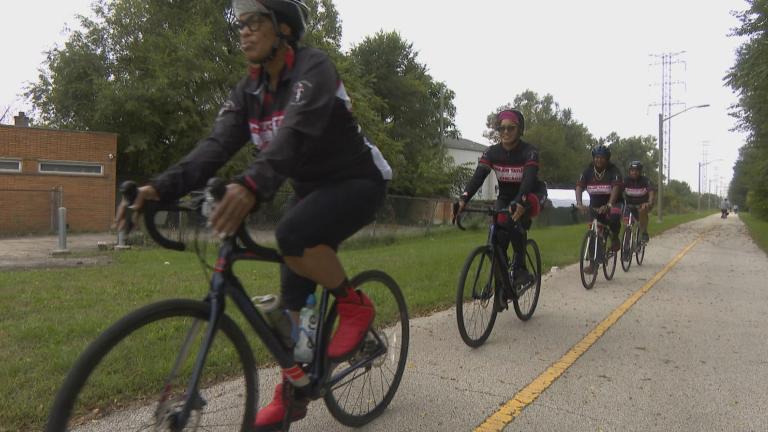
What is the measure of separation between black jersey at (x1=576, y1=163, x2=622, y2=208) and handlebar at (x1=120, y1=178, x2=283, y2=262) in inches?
283

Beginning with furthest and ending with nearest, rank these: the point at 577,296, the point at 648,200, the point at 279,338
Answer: the point at 648,200, the point at 577,296, the point at 279,338

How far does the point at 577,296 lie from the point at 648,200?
523 centimetres

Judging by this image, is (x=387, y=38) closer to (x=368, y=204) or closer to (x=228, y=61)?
(x=228, y=61)

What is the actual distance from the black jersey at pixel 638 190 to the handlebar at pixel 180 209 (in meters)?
10.7

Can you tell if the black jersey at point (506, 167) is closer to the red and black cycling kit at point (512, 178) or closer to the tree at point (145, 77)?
the red and black cycling kit at point (512, 178)

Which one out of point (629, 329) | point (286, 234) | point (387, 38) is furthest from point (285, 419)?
point (387, 38)

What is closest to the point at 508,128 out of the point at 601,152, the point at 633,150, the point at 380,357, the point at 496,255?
the point at 496,255

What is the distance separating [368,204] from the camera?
8.43ft

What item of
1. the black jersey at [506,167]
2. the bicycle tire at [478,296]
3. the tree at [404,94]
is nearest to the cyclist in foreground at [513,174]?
the black jersey at [506,167]

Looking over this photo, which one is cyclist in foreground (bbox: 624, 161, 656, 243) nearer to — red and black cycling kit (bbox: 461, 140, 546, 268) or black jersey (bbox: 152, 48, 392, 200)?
red and black cycling kit (bbox: 461, 140, 546, 268)

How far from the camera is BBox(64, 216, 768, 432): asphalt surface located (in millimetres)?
3248

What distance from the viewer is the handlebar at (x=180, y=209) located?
73.1 inches

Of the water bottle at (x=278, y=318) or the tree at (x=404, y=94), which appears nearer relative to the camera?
the water bottle at (x=278, y=318)

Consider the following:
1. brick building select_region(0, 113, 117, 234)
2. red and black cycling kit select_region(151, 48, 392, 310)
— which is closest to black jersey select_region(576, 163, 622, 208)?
red and black cycling kit select_region(151, 48, 392, 310)
